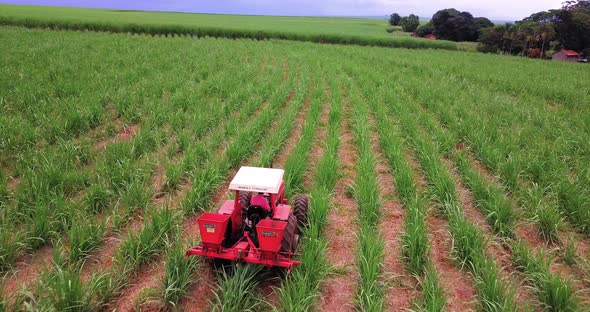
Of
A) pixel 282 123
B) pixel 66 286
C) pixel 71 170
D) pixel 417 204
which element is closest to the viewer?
pixel 66 286

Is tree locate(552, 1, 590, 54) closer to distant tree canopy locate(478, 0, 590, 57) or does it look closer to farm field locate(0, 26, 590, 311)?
distant tree canopy locate(478, 0, 590, 57)

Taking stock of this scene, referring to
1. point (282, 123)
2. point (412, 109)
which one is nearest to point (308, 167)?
point (282, 123)

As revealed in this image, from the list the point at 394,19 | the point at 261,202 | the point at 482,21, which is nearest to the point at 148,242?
the point at 261,202

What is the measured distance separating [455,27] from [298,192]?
64.4m

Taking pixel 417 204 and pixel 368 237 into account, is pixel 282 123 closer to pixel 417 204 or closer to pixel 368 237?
pixel 417 204

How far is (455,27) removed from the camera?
58969 mm

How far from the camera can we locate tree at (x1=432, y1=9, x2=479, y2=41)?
5894 cm

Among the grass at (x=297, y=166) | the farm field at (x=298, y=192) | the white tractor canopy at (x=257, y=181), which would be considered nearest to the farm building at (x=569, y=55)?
the farm field at (x=298, y=192)

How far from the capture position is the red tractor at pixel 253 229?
2.93 m

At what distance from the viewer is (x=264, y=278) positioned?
3295mm

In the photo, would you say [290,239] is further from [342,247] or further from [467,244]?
[467,244]

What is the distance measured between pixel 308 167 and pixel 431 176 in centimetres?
195

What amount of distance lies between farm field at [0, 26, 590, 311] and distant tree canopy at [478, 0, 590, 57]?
47.6 meters

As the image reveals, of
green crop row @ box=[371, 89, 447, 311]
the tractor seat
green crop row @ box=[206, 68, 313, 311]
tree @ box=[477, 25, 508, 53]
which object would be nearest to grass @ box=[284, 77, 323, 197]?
the tractor seat
